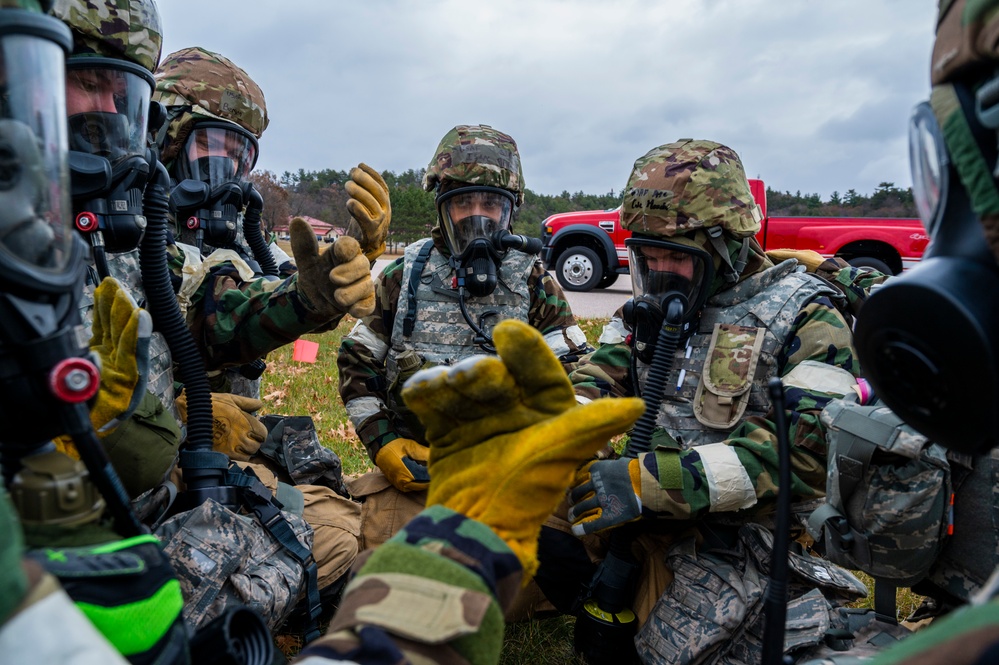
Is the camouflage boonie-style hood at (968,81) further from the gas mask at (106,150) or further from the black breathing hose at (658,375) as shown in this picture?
the gas mask at (106,150)

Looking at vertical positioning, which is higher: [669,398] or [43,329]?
[43,329]

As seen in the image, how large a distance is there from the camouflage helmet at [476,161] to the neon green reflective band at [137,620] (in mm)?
3099

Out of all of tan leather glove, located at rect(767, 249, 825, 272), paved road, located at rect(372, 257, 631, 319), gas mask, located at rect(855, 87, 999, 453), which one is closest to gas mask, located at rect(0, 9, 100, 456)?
gas mask, located at rect(855, 87, 999, 453)

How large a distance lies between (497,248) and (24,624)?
3.26 meters

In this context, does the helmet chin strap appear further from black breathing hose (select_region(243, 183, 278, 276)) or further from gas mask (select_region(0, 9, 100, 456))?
black breathing hose (select_region(243, 183, 278, 276))

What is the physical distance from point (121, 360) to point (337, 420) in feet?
15.7

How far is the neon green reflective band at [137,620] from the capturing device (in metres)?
1.08

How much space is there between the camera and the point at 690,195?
294cm

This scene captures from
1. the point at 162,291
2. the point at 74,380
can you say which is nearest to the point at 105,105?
the point at 162,291

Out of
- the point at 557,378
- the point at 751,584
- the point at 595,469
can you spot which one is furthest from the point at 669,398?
the point at 557,378

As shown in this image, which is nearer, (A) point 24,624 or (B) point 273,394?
(A) point 24,624

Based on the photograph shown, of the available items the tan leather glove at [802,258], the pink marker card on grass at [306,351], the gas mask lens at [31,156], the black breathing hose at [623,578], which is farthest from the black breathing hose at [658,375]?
the pink marker card on grass at [306,351]

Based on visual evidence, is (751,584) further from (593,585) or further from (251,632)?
(251,632)

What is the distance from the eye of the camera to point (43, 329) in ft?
3.85
